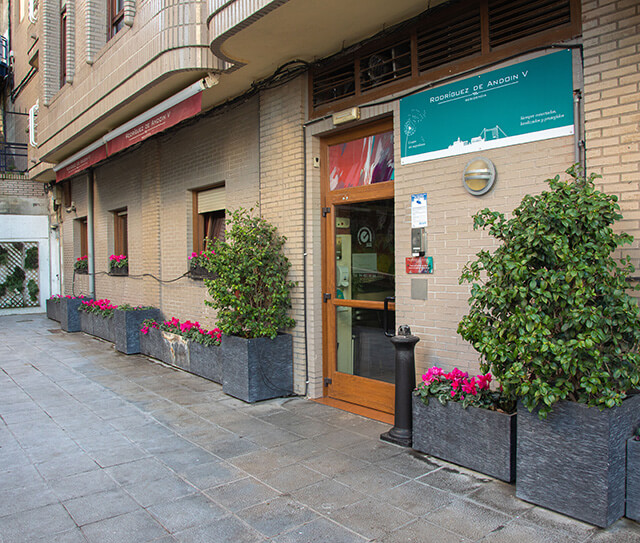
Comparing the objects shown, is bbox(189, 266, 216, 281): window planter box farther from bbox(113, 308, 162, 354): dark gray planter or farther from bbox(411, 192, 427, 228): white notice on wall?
bbox(411, 192, 427, 228): white notice on wall

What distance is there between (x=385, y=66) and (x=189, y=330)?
15.6ft

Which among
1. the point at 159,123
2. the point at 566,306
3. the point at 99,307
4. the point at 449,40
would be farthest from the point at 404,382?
the point at 99,307

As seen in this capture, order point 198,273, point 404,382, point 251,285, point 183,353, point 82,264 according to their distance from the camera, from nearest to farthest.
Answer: point 404,382 → point 251,285 → point 183,353 → point 198,273 → point 82,264

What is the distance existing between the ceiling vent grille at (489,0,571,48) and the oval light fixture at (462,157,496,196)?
1.00 m

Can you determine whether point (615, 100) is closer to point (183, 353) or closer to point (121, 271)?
point (183, 353)

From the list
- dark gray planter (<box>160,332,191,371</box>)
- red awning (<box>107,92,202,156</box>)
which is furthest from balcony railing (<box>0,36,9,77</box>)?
dark gray planter (<box>160,332,191,371</box>)

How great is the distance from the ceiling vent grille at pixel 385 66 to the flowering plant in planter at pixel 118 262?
24.0ft

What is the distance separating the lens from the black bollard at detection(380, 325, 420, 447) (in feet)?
15.1

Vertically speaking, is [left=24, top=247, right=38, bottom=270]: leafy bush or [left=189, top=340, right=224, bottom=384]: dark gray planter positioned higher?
[left=24, top=247, right=38, bottom=270]: leafy bush

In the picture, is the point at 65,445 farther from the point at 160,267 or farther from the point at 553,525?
the point at 160,267

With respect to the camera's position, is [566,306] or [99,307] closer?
[566,306]

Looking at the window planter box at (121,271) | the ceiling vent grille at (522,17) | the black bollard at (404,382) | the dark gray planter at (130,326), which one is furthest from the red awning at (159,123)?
the black bollard at (404,382)

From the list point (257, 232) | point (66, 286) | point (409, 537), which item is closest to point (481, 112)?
point (257, 232)

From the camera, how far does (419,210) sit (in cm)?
497
